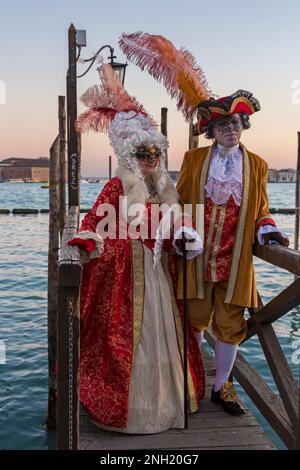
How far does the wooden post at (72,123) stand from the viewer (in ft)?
22.8

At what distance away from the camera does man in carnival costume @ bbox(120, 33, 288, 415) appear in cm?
283

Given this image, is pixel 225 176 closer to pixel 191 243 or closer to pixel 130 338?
pixel 191 243

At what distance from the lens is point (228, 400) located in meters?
2.99

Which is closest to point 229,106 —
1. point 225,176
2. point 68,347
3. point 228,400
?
point 225,176

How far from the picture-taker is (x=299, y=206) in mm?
12602

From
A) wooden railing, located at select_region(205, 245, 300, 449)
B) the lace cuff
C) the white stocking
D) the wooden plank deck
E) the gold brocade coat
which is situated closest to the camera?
wooden railing, located at select_region(205, 245, 300, 449)

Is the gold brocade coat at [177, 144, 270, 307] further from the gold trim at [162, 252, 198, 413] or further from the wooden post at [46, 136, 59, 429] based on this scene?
the wooden post at [46, 136, 59, 429]

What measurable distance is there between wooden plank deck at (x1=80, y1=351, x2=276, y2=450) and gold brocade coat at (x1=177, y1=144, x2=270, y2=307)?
658 millimetres

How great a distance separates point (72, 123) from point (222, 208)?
4.45 m

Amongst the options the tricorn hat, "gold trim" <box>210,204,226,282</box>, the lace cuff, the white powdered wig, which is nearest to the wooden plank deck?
"gold trim" <box>210,204,226,282</box>

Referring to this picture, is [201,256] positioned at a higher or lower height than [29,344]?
higher

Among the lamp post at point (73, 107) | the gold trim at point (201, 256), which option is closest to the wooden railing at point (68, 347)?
the gold trim at point (201, 256)

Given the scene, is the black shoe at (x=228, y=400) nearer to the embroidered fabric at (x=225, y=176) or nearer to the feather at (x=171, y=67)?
the embroidered fabric at (x=225, y=176)

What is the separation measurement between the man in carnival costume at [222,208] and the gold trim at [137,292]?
0.22 metres
